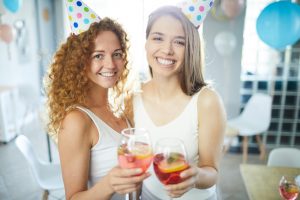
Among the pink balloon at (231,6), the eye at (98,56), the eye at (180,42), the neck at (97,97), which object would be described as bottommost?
the neck at (97,97)

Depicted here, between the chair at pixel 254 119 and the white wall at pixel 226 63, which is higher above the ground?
the white wall at pixel 226 63

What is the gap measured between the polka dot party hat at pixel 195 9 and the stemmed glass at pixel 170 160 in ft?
2.01

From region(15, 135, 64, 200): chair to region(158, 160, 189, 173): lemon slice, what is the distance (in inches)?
64.4

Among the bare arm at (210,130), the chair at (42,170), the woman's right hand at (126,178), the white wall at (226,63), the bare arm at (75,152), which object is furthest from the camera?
the white wall at (226,63)

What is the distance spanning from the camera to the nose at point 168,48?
1173 millimetres

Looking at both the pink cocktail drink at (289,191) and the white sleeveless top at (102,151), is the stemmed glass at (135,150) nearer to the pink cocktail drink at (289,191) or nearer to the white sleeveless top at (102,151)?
the white sleeveless top at (102,151)

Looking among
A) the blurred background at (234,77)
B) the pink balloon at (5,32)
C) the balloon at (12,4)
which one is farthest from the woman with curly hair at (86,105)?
the pink balloon at (5,32)

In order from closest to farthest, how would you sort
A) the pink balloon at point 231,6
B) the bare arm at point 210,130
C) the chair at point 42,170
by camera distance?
1. the bare arm at point 210,130
2. the chair at point 42,170
3. the pink balloon at point 231,6

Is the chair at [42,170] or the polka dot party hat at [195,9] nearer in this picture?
the polka dot party hat at [195,9]

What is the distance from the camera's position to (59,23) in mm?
6531

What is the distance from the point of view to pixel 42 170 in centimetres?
242

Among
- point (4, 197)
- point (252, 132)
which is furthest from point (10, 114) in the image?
point (252, 132)

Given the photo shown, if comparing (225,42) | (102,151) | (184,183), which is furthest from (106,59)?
(225,42)

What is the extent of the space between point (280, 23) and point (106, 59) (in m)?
1.80
